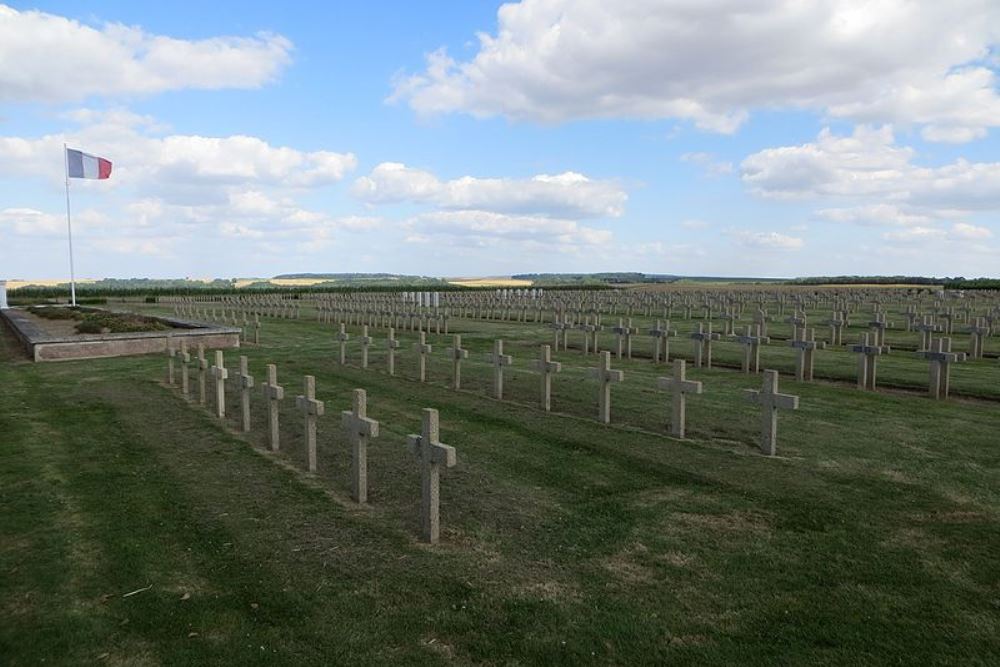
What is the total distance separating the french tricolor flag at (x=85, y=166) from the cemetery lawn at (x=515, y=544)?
29000 mm

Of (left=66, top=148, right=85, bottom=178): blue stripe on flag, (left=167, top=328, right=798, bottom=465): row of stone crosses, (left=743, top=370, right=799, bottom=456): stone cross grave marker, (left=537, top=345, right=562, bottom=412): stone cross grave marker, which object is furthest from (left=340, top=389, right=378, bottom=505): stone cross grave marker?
(left=66, top=148, right=85, bottom=178): blue stripe on flag

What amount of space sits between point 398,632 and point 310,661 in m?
0.53

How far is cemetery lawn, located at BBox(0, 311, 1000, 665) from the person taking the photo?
405 cm

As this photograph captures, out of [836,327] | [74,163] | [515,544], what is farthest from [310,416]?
[74,163]

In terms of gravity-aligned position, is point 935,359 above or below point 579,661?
above

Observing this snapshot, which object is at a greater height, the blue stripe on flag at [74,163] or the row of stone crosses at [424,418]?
the blue stripe on flag at [74,163]

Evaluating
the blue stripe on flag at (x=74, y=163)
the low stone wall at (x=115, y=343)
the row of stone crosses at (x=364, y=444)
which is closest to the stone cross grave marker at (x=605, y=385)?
the row of stone crosses at (x=364, y=444)

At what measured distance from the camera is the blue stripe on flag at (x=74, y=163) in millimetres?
34156

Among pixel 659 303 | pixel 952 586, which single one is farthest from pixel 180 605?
pixel 659 303

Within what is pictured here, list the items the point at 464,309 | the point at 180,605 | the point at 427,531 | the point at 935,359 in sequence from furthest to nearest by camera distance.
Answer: the point at 464,309
the point at 935,359
the point at 427,531
the point at 180,605

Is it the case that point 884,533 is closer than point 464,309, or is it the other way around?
point 884,533

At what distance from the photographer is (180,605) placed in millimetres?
4516

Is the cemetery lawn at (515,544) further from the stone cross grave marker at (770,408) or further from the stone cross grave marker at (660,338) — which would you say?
the stone cross grave marker at (660,338)

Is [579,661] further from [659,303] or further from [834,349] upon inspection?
[659,303]
